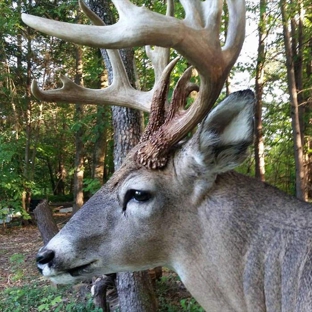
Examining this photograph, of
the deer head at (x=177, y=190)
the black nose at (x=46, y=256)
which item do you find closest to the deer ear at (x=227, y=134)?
the deer head at (x=177, y=190)

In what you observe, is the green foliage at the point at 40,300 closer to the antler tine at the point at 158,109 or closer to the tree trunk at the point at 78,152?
the antler tine at the point at 158,109

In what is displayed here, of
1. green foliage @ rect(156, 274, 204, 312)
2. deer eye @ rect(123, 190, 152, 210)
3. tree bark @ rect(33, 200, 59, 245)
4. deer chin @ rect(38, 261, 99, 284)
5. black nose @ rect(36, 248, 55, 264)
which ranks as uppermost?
deer eye @ rect(123, 190, 152, 210)

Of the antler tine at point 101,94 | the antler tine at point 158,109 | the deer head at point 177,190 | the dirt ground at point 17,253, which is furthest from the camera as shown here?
the dirt ground at point 17,253

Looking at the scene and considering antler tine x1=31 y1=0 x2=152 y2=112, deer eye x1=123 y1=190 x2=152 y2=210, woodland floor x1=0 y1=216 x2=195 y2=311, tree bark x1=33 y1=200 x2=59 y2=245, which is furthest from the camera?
tree bark x1=33 y1=200 x2=59 y2=245

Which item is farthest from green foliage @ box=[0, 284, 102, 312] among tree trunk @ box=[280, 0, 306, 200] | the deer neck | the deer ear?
tree trunk @ box=[280, 0, 306, 200]

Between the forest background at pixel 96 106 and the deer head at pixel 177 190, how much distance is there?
5.82 metres

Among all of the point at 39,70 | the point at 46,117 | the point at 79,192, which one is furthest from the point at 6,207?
the point at 39,70

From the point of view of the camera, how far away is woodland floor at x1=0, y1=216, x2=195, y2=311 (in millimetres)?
7296

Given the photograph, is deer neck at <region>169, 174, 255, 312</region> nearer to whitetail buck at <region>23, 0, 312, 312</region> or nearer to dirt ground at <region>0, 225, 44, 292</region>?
whitetail buck at <region>23, 0, 312, 312</region>

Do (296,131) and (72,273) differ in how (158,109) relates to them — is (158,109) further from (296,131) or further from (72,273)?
(296,131)

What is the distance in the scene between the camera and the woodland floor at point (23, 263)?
7.30 metres

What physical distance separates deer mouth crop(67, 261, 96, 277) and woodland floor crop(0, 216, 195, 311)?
14.1ft

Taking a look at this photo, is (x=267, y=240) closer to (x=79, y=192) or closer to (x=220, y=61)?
(x=220, y=61)

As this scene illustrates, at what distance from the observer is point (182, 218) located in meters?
2.72
